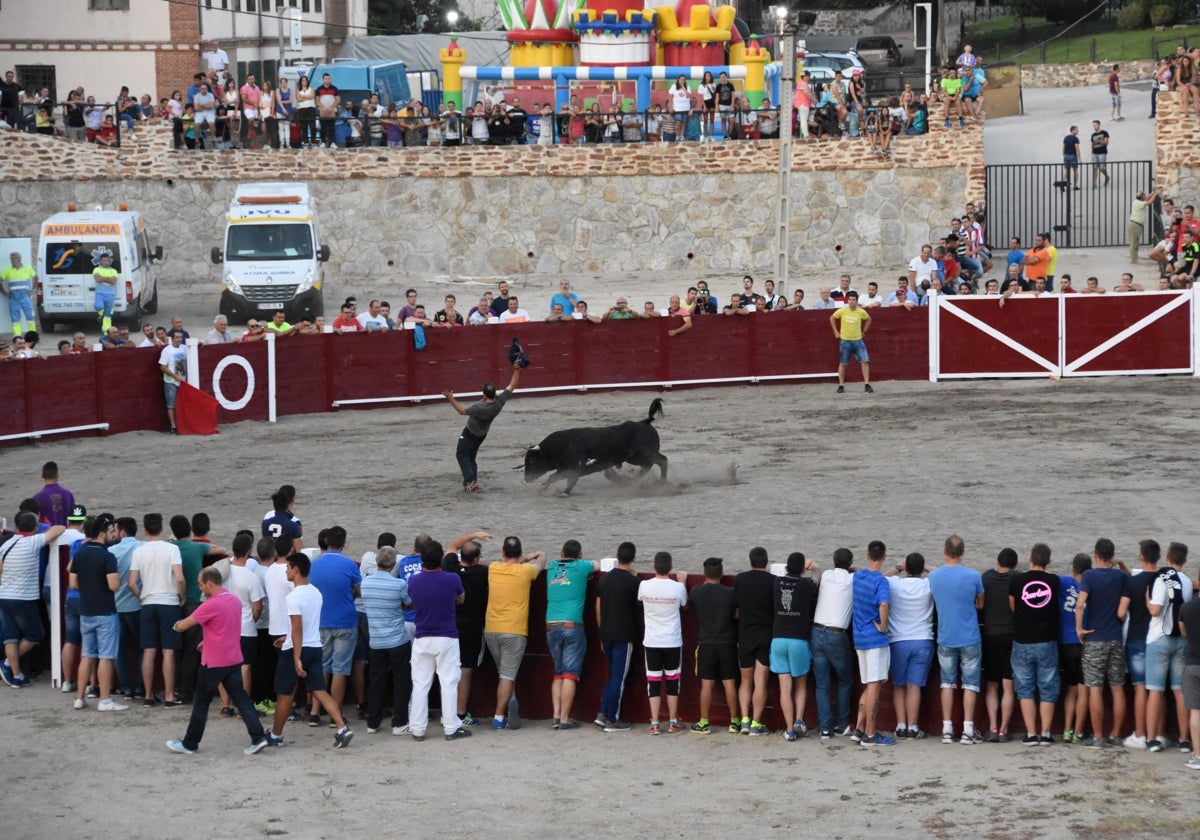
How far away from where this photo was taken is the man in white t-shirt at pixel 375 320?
26.7m

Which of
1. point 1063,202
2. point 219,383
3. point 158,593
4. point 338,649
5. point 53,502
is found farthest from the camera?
point 1063,202

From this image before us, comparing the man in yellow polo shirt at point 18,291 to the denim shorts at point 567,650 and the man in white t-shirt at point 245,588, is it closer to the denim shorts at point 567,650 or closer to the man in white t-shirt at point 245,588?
→ the man in white t-shirt at point 245,588

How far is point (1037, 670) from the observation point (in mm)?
11938

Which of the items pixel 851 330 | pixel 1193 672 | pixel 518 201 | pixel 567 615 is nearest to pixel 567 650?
pixel 567 615

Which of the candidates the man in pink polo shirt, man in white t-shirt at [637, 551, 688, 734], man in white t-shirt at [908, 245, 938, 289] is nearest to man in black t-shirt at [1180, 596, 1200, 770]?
man in white t-shirt at [637, 551, 688, 734]

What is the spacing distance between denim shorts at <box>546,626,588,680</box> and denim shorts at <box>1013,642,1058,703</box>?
2983 mm

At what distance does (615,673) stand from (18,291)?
65.2 feet

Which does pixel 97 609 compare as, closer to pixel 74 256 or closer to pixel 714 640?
pixel 714 640

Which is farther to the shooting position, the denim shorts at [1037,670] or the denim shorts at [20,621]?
the denim shorts at [20,621]

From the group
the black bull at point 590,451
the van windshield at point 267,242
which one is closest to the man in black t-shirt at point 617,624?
the black bull at point 590,451

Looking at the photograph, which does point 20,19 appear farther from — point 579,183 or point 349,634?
point 349,634

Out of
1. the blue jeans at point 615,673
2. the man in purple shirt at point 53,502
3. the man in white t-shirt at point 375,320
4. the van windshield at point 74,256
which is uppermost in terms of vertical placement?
the van windshield at point 74,256

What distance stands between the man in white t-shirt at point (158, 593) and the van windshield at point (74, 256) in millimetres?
19348

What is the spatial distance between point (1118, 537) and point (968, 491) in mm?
2578
